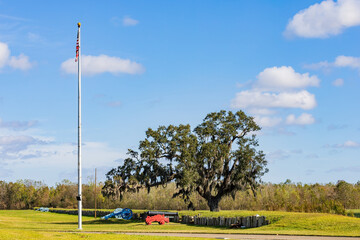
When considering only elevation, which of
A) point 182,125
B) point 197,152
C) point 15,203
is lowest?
point 15,203

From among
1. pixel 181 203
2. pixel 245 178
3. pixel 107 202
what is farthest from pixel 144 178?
pixel 107 202

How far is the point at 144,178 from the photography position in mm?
50188

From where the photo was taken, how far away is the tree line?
178ft

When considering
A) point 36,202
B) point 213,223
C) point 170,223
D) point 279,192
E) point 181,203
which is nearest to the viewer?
point 213,223

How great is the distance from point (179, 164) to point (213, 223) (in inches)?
430

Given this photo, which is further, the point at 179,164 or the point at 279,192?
the point at 279,192

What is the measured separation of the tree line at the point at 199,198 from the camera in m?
54.4

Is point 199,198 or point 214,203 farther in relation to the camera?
point 199,198

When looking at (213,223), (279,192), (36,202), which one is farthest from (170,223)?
(36,202)

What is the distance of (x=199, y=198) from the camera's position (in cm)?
6650

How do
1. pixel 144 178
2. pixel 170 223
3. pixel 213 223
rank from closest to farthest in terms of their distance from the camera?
pixel 213 223, pixel 170 223, pixel 144 178

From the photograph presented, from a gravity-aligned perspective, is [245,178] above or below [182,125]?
below

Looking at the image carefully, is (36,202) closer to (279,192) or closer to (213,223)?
(279,192)

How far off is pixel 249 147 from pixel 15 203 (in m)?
68.9
